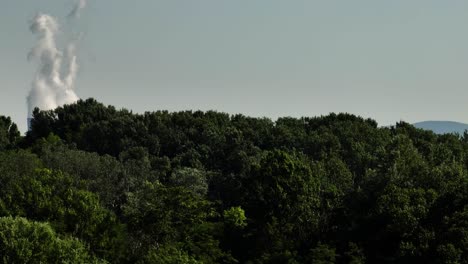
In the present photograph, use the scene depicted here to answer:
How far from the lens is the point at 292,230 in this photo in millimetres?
71625

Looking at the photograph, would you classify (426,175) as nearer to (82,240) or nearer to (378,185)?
(378,185)

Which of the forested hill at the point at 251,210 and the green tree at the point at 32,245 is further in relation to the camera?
the forested hill at the point at 251,210

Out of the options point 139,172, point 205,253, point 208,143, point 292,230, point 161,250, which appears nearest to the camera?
point 161,250

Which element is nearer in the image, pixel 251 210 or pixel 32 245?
pixel 32 245

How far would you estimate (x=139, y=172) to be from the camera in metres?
95.6

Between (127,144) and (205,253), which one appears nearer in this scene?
(205,253)

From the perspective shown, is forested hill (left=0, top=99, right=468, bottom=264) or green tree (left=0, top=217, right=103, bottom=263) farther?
forested hill (left=0, top=99, right=468, bottom=264)

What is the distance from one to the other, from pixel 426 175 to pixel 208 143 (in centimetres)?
6014

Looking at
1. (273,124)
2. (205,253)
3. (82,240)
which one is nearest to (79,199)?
(82,240)

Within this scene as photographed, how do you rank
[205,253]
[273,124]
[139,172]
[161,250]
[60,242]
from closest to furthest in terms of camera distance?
[60,242], [161,250], [205,253], [139,172], [273,124]

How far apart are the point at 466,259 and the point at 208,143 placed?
71.6 metres

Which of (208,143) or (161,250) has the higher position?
(208,143)

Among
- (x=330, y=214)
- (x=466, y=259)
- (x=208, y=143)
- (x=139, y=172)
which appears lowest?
(x=466, y=259)

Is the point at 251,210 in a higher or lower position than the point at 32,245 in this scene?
higher
